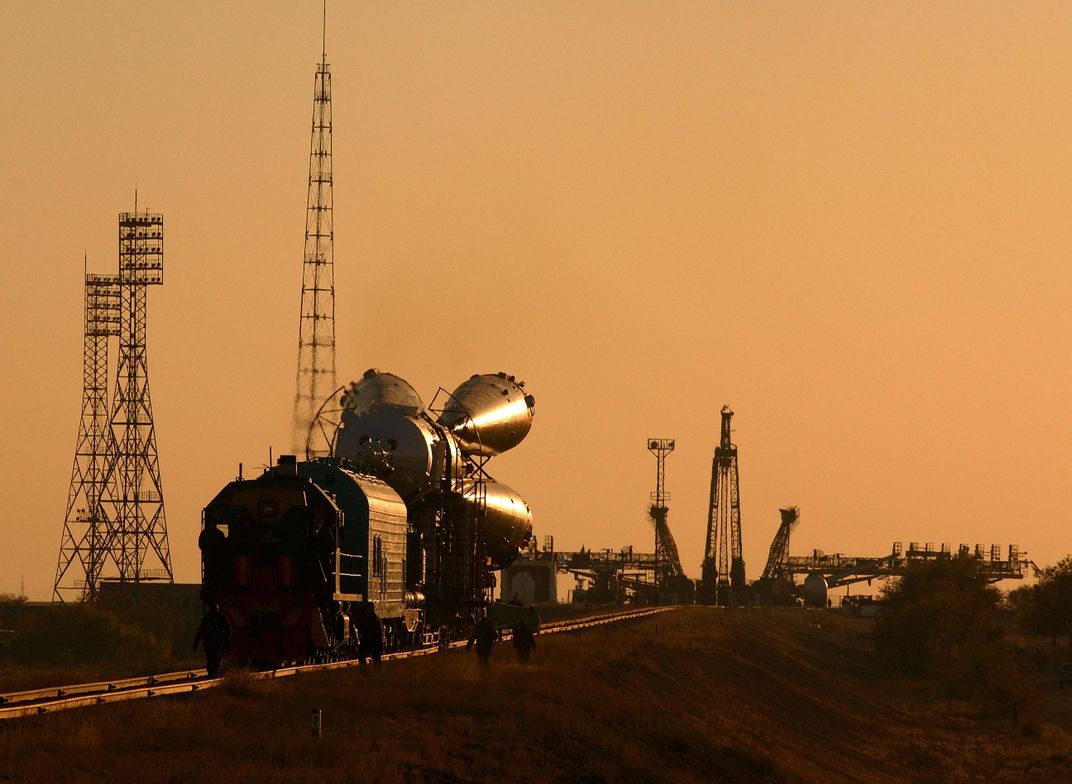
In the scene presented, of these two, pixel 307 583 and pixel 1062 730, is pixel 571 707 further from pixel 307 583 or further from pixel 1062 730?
pixel 1062 730

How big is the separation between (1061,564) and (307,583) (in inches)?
4478

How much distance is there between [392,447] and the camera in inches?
2272

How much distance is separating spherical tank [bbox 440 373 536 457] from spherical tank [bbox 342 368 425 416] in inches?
183

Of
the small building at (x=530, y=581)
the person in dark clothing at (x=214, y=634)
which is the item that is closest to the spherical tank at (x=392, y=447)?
the person in dark clothing at (x=214, y=634)

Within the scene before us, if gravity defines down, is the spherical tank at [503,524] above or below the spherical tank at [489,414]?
below

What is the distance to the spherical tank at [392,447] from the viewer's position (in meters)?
57.4

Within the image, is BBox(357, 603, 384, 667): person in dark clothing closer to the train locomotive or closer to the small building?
the train locomotive

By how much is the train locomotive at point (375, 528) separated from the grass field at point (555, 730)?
254cm

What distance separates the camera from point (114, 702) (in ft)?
95.0

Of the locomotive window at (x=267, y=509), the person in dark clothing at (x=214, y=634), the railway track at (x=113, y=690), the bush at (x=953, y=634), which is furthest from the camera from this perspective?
the bush at (x=953, y=634)

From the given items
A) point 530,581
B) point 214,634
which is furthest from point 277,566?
point 530,581

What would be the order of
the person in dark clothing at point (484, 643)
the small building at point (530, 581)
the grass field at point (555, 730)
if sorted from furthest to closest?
the small building at point (530, 581)
the person in dark clothing at point (484, 643)
the grass field at point (555, 730)

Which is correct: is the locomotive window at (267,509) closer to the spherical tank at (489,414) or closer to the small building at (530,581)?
the spherical tank at (489,414)

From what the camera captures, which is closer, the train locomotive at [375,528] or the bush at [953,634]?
the train locomotive at [375,528]
